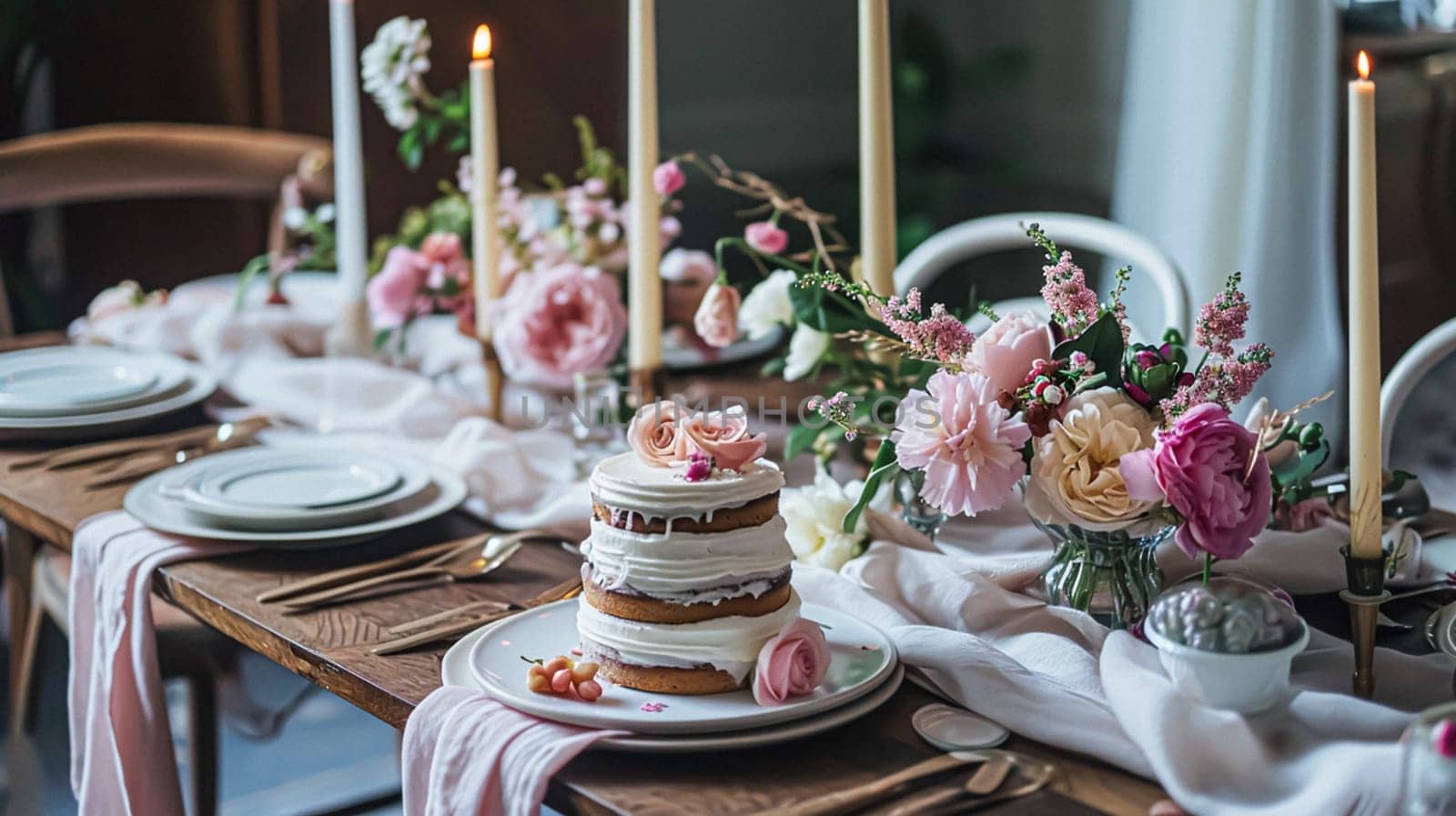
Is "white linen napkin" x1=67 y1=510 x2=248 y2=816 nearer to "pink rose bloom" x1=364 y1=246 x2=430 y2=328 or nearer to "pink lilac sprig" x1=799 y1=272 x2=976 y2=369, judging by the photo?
"pink rose bloom" x1=364 y1=246 x2=430 y2=328

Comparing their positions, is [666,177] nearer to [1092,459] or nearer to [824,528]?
[824,528]

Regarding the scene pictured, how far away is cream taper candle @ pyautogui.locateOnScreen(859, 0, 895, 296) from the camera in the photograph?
132 centimetres

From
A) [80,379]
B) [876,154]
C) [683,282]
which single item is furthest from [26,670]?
[876,154]

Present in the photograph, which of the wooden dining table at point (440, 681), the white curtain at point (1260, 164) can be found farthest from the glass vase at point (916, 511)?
the white curtain at point (1260, 164)

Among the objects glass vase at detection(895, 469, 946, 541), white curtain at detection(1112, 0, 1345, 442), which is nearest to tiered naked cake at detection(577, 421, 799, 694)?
glass vase at detection(895, 469, 946, 541)

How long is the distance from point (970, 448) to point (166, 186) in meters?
2.07

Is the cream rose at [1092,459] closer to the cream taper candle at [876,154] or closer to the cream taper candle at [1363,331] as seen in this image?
the cream taper candle at [1363,331]

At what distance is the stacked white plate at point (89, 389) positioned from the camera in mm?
1691

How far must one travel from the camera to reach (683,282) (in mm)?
1828

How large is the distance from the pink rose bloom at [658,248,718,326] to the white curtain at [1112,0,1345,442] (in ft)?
5.33

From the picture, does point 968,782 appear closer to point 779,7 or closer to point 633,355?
point 633,355

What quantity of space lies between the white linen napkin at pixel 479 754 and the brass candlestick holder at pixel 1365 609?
0.48m

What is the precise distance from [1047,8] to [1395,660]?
3037 mm

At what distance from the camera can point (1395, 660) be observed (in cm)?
98
